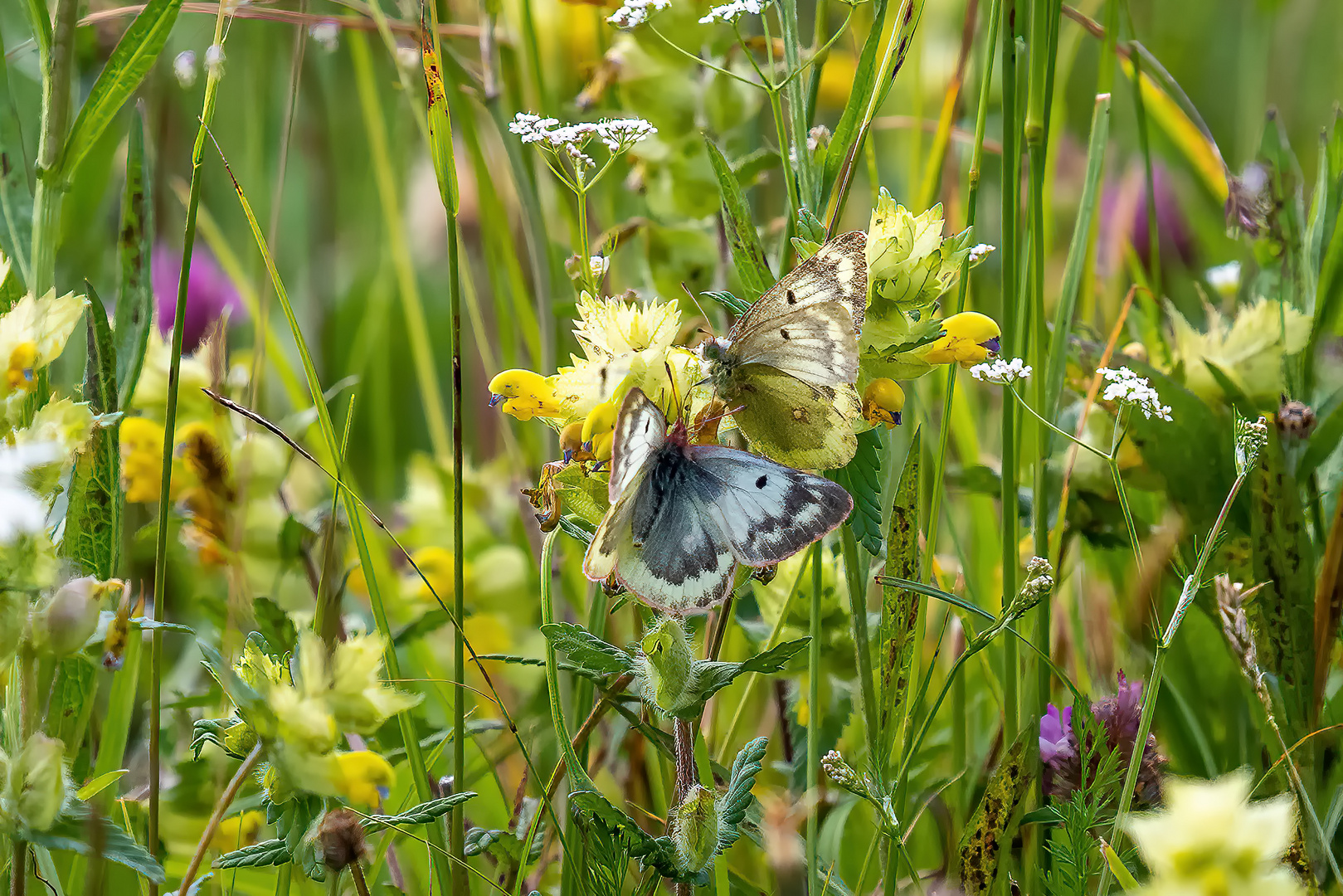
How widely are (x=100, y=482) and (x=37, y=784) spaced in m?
0.22

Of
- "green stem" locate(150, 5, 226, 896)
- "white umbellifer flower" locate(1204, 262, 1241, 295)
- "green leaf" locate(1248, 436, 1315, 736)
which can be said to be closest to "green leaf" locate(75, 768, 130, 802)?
"green stem" locate(150, 5, 226, 896)

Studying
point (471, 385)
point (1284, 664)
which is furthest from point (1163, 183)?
point (1284, 664)

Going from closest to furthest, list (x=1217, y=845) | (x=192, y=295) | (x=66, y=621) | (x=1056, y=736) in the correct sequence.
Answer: (x=1217, y=845) → (x=66, y=621) → (x=1056, y=736) → (x=192, y=295)

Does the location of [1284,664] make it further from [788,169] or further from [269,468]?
[269,468]

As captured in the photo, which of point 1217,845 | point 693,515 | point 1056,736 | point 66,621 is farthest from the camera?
point 1056,736

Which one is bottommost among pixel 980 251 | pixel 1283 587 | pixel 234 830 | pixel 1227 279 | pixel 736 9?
pixel 234 830

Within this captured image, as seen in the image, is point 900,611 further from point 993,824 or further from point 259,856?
point 259,856

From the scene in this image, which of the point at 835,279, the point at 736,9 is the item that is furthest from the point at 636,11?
the point at 835,279

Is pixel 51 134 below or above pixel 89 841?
above

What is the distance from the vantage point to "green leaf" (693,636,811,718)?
0.41 m

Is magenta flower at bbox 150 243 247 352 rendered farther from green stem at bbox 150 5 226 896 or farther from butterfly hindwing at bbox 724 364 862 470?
butterfly hindwing at bbox 724 364 862 470

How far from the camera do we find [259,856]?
394 mm

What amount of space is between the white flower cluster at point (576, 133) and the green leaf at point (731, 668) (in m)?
0.23

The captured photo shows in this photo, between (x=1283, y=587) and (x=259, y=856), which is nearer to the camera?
(x=259, y=856)
